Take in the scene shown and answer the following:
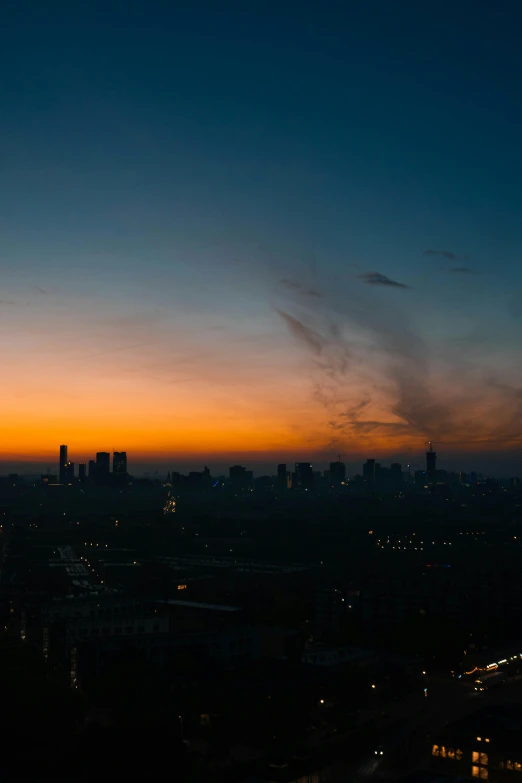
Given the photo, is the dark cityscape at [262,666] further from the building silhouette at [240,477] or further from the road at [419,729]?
the building silhouette at [240,477]

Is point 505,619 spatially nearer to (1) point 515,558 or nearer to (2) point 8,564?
(1) point 515,558

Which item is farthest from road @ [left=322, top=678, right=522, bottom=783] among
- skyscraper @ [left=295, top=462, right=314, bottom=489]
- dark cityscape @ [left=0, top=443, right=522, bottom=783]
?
skyscraper @ [left=295, top=462, right=314, bottom=489]

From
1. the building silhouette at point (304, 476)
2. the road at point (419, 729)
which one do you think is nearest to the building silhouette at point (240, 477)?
the building silhouette at point (304, 476)

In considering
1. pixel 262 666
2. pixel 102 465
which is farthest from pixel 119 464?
pixel 262 666

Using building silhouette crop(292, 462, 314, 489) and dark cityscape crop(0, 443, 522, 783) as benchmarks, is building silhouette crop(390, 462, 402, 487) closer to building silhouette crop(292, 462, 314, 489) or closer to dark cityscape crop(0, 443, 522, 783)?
building silhouette crop(292, 462, 314, 489)

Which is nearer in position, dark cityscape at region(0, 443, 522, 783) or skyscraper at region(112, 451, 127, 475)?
dark cityscape at region(0, 443, 522, 783)

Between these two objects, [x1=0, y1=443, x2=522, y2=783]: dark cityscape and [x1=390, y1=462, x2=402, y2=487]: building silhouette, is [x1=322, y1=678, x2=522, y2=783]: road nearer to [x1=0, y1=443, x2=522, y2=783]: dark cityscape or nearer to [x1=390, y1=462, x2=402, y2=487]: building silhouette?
[x1=0, y1=443, x2=522, y2=783]: dark cityscape

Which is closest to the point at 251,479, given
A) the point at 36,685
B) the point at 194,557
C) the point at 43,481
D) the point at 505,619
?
the point at 43,481

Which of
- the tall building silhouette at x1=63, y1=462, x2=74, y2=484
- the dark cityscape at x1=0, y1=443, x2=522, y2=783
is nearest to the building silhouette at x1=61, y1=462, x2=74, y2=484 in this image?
the tall building silhouette at x1=63, y1=462, x2=74, y2=484

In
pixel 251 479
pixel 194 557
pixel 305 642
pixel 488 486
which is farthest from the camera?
pixel 251 479

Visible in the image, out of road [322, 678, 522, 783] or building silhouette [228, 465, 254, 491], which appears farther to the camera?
building silhouette [228, 465, 254, 491]

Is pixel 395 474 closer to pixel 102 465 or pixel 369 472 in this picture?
pixel 369 472
